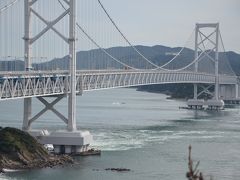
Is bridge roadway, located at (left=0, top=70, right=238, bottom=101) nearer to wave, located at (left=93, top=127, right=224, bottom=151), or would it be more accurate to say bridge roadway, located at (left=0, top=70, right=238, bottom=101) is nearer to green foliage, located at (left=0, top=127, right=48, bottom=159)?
green foliage, located at (left=0, top=127, right=48, bottom=159)

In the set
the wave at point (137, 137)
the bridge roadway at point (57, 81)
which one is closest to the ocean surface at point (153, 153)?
the wave at point (137, 137)

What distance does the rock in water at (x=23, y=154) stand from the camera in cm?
2016

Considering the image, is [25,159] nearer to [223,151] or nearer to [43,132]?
[43,132]

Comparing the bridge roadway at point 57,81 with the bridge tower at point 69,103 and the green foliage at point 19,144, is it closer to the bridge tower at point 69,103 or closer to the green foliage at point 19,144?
the bridge tower at point 69,103

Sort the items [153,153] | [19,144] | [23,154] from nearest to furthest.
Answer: [23,154] → [19,144] → [153,153]

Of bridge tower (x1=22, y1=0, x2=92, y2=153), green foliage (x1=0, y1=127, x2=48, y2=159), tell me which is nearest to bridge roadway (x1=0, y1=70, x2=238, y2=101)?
bridge tower (x1=22, y1=0, x2=92, y2=153)

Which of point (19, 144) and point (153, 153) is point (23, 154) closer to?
point (19, 144)

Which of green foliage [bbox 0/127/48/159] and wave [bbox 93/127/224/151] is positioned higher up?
green foliage [bbox 0/127/48/159]

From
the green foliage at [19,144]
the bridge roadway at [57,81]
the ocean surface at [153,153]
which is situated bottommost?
the ocean surface at [153,153]

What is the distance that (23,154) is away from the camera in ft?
68.0

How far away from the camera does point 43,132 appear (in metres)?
23.3

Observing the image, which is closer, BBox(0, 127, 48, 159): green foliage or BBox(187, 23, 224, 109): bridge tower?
BBox(0, 127, 48, 159): green foliage

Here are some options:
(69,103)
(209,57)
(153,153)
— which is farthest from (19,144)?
(209,57)

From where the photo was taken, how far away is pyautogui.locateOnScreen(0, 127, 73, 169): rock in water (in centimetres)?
2016
